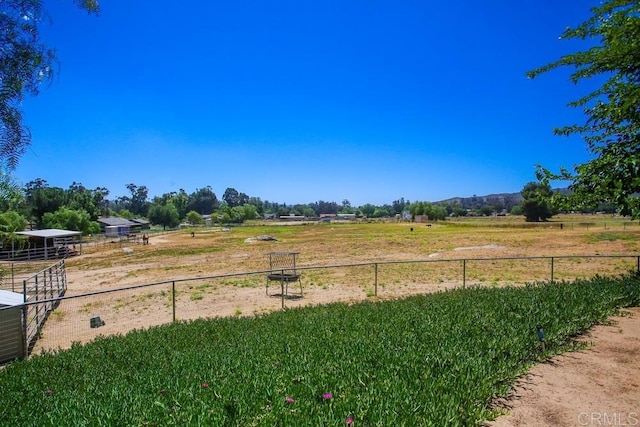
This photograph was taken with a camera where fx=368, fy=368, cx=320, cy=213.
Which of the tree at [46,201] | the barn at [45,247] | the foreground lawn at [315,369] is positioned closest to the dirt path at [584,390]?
the foreground lawn at [315,369]

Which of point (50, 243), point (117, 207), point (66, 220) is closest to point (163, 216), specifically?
point (66, 220)

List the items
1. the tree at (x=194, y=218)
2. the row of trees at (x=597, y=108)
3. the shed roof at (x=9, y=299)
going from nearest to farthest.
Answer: the row of trees at (x=597, y=108) < the shed roof at (x=9, y=299) < the tree at (x=194, y=218)

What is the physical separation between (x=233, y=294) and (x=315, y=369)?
1136cm

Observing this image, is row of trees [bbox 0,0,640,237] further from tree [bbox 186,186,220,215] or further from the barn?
tree [bbox 186,186,220,215]

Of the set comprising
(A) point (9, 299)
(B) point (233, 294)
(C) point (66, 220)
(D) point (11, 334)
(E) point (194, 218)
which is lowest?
(B) point (233, 294)

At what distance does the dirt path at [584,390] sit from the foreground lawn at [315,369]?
0.21 m

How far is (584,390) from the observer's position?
423 cm

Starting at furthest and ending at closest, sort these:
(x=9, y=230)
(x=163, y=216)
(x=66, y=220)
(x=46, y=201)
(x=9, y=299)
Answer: (x=163, y=216)
(x=46, y=201)
(x=66, y=220)
(x=9, y=230)
(x=9, y=299)

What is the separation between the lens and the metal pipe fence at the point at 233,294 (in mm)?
10758

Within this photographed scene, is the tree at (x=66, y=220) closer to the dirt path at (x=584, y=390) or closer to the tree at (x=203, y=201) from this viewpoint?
the dirt path at (x=584, y=390)

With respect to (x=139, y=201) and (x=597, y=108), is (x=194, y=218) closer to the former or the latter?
(x=139, y=201)

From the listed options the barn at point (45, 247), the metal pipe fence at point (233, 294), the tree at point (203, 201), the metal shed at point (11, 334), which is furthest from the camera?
the tree at point (203, 201)

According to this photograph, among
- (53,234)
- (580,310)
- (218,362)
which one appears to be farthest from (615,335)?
(53,234)

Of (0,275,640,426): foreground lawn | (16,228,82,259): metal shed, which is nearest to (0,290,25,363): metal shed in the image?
(0,275,640,426): foreground lawn
